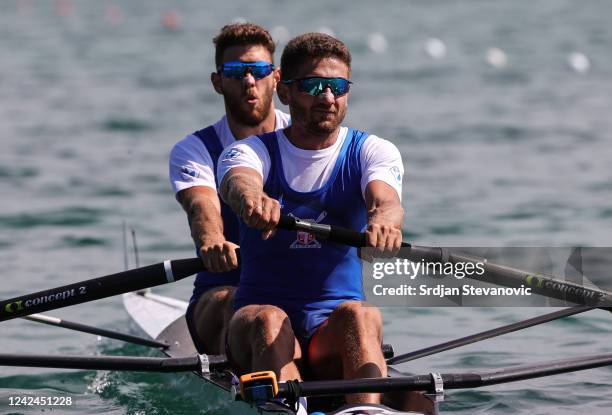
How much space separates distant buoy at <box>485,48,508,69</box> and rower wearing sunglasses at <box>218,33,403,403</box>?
64.0ft

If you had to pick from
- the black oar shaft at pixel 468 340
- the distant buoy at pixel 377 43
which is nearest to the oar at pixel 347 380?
the black oar shaft at pixel 468 340

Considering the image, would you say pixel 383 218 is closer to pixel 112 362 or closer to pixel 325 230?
pixel 325 230

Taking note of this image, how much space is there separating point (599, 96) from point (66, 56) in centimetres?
1260

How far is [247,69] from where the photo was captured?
289 inches

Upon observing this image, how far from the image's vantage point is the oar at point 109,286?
6.39m

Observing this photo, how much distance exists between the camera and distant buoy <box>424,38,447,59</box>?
27.1 meters

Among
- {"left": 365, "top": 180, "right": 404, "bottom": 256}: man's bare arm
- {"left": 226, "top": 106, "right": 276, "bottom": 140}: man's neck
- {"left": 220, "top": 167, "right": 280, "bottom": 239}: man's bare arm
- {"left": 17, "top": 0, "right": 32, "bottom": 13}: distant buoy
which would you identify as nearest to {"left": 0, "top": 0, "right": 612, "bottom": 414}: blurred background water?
{"left": 220, "top": 167, "right": 280, "bottom": 239}: man's bare arm

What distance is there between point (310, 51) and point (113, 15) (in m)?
30.5

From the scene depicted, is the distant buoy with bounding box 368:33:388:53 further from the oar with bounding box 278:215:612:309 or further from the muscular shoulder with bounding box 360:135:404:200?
the muscular shoulder with bounding box 360:135:404:200

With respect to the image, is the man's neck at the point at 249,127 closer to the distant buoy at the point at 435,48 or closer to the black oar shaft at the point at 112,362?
the black oar shaft at the point at 112,362

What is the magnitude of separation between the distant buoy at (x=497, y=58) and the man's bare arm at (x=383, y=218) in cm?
1970

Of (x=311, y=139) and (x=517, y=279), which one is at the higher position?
(x=311, y=139)

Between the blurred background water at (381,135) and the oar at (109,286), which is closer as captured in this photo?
the oar at (109,286)

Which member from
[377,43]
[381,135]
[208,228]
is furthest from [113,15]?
[208,228]
